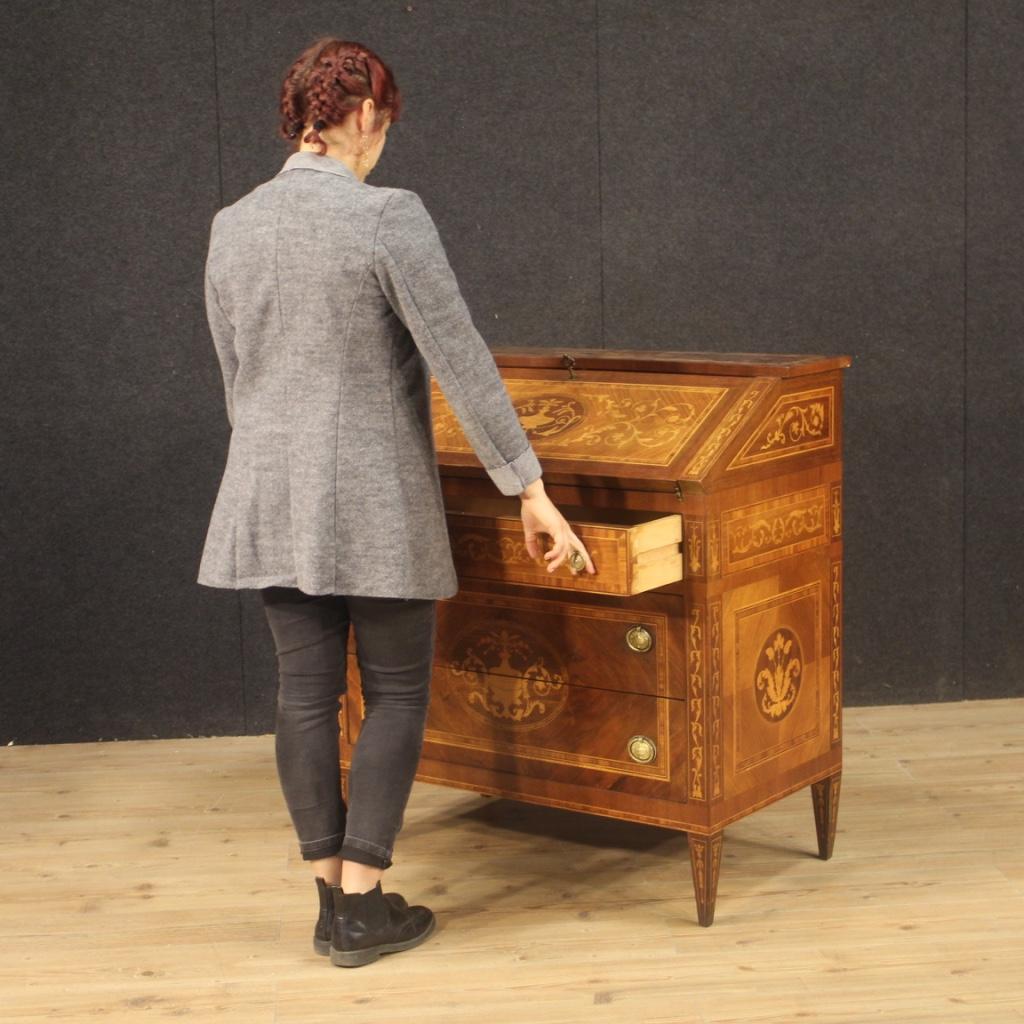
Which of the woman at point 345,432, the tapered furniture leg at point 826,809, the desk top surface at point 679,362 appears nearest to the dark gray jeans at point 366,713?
the woman at point 345,432

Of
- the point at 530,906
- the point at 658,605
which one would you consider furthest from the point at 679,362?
the point at 530,906

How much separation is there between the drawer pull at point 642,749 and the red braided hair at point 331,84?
1.16 meters

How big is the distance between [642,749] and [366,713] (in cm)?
50

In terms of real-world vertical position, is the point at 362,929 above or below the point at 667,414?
below

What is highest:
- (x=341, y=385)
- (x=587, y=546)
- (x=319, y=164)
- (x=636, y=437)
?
(x=319, y=164)

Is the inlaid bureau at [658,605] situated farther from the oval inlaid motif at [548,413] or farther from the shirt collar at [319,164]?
the shirt collar at [319,164]

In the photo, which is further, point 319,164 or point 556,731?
point 556,731

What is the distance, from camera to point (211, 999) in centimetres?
268

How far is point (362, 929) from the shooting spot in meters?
2.79

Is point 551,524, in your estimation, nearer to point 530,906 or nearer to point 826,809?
point 530,906

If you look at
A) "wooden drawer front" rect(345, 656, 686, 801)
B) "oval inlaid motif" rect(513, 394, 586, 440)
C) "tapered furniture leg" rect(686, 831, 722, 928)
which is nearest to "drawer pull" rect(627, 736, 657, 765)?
"wooden drawer front" rect(345, 656, 686, 801)

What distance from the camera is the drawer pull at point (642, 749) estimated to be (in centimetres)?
289

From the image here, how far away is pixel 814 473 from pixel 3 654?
2189mm

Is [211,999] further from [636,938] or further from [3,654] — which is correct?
[3,654]
